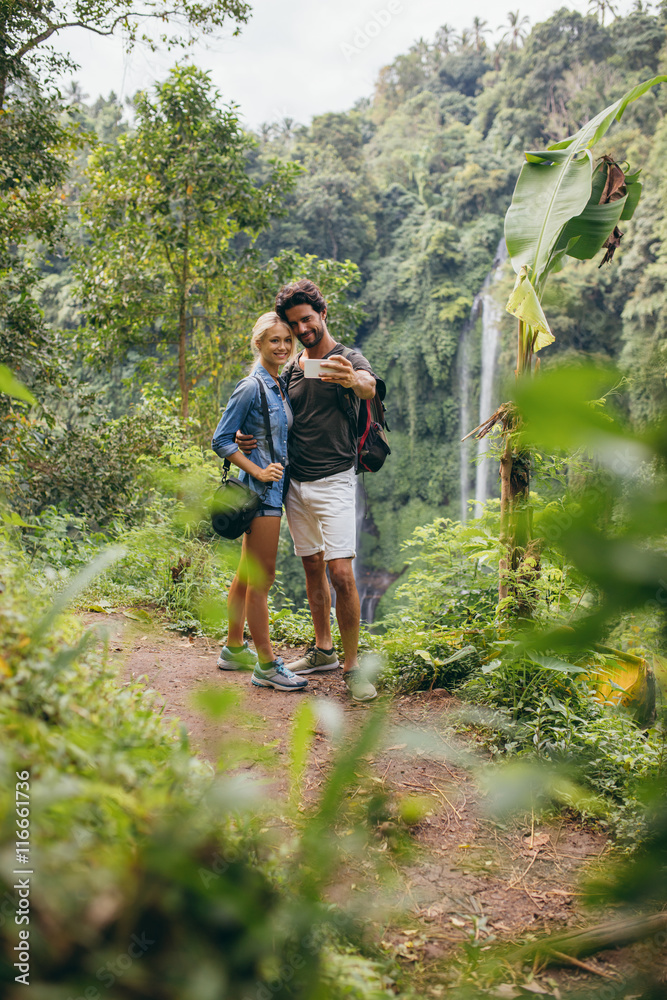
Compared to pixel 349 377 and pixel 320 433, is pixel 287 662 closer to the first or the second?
pixel 320 433

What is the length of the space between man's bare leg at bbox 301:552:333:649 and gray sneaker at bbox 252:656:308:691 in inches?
15.0

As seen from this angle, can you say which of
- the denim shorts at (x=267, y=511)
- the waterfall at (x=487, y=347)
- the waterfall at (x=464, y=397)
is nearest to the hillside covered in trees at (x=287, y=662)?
the denim shorts at (x=267, y=511)

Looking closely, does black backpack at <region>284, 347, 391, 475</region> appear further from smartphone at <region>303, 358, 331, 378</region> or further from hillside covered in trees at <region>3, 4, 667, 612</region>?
hillside covered in trees at <region>3, 4, 667, 612</region>

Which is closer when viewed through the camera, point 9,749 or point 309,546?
point 9,749

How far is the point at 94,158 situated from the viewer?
23.3 ft

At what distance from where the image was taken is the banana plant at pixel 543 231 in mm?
2785

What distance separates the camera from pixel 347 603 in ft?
9.41

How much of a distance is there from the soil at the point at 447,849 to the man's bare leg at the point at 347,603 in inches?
10.9

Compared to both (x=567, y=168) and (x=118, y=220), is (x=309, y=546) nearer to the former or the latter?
(x=567, y=168)

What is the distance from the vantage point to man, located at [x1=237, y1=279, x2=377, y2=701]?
111 inches

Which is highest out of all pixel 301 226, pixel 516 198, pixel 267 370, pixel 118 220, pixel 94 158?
pixel 301 226

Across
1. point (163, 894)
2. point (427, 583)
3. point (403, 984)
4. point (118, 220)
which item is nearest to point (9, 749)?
point (163, 894)

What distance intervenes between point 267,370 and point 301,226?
1915 centimetres

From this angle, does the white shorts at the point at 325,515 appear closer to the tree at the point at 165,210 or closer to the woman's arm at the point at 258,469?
the woman's arm at the point at 258,469
